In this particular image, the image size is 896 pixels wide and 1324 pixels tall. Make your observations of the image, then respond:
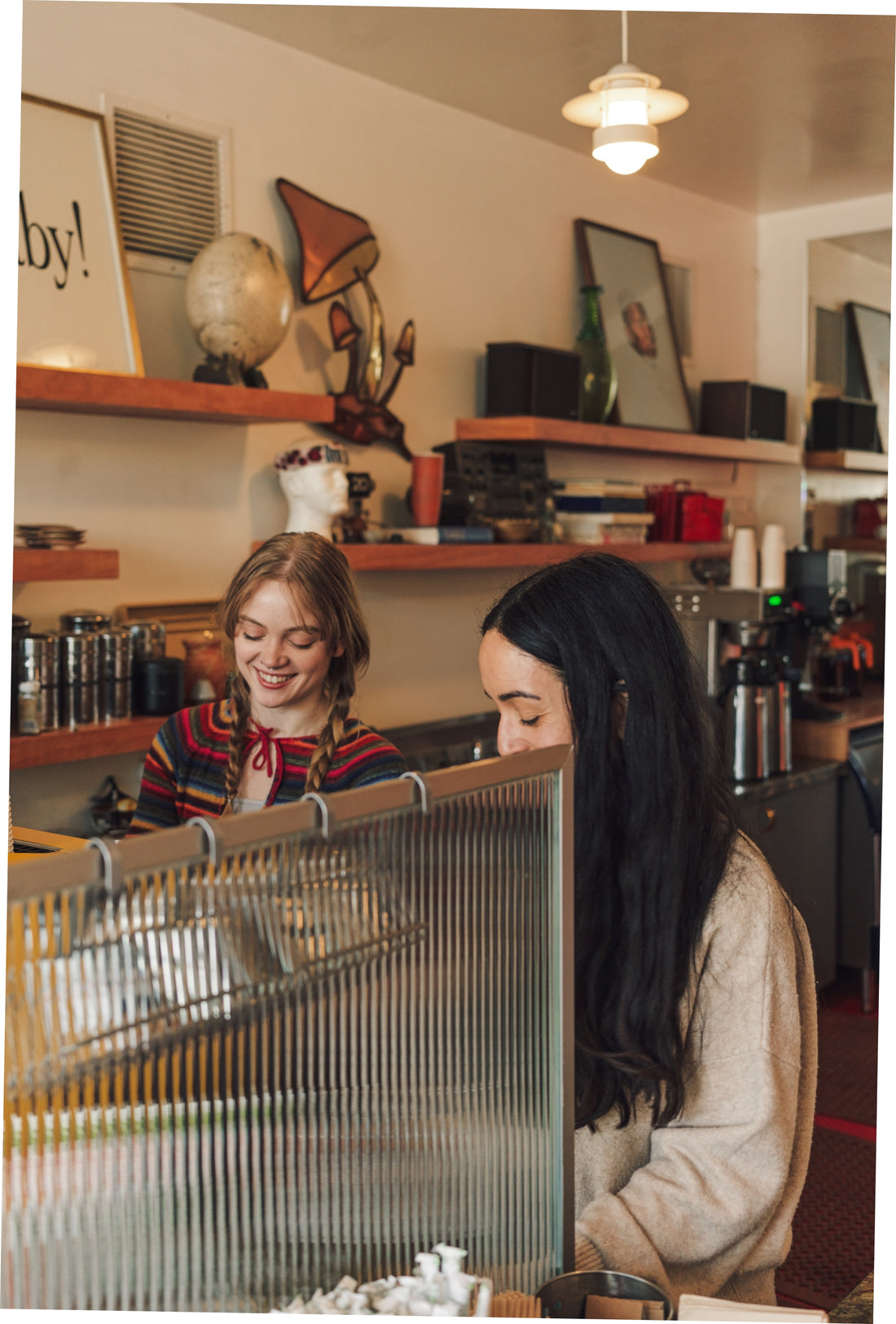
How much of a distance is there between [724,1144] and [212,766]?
1330mm

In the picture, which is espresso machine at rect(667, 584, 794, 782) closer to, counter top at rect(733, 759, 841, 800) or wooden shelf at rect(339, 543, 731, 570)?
counter top at rect(733, 759, 841, 800)

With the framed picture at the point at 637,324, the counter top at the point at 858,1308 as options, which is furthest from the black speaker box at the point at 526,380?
the counter top at the point at 858,1308

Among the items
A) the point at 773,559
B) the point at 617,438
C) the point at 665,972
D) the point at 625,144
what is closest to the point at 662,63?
the point at 625,144

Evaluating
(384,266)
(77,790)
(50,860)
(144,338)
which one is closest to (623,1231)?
(50,860)

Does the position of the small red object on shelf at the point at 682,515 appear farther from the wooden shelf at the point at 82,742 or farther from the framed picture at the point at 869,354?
the wooden shelf at the point at 82,742

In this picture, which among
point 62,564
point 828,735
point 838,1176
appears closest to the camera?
point 62,564

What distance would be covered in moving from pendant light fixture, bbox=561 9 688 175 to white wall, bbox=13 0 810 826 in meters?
1.04

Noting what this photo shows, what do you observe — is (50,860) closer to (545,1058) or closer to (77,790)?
(545,1058)

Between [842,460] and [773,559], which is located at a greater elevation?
[842,460]

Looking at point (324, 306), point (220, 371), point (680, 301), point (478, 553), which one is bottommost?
point (478, 553)

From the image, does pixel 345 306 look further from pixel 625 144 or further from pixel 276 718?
pixel 276 718

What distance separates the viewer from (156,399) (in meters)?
2.63

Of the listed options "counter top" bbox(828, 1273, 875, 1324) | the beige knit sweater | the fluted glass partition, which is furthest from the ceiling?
"counter top" bbox(828, 1273, 875, 1324)

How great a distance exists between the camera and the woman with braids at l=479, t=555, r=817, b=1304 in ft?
3.70
